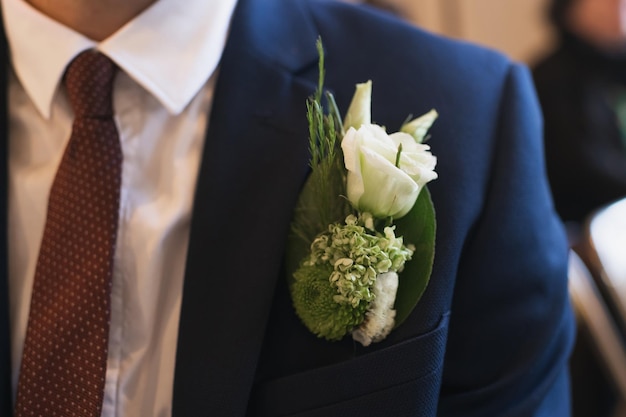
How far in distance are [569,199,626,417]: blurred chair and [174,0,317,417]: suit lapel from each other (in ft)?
2.09

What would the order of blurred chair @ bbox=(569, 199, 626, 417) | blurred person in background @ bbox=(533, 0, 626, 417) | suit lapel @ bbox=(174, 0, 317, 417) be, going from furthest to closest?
blurred person in background @ bbox=(533, 0, 626, 417) < blurred chair @ bbox=(569, 199, 626, 417) < suit lapel @ bbox=(174, 0, 317, 417)

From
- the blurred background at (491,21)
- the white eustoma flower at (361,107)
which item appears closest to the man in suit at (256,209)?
the white eustoma flower at (361,107)

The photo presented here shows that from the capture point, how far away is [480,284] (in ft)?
3.12

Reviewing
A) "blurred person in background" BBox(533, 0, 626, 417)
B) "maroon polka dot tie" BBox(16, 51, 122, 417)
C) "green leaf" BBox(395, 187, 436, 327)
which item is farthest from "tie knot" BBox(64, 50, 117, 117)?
"blurred person in background" BBox(533, 0, 626, 417)

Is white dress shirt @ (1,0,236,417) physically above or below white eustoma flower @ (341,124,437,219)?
below

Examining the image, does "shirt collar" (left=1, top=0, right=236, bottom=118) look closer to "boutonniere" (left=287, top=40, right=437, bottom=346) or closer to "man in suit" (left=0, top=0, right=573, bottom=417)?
"man in suit" (left=0, top=0, right=573, bottom=417)

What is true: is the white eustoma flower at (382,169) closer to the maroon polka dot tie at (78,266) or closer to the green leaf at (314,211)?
the green leaf at (314,211)

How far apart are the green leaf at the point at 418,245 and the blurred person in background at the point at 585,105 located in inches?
55.2

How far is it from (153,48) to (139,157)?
0.15 meters

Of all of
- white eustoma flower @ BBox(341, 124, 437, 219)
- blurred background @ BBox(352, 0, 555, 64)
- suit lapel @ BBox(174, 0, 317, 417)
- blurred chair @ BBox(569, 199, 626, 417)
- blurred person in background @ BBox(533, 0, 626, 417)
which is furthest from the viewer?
blurred background @ BBox(352, 0, 555, 64)

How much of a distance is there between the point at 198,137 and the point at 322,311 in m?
0.32

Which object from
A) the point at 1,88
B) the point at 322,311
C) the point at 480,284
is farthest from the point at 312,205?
the point at 1,88

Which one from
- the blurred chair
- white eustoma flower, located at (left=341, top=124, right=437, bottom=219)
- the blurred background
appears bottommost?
the blurred background

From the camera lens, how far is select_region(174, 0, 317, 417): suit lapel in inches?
34.5
